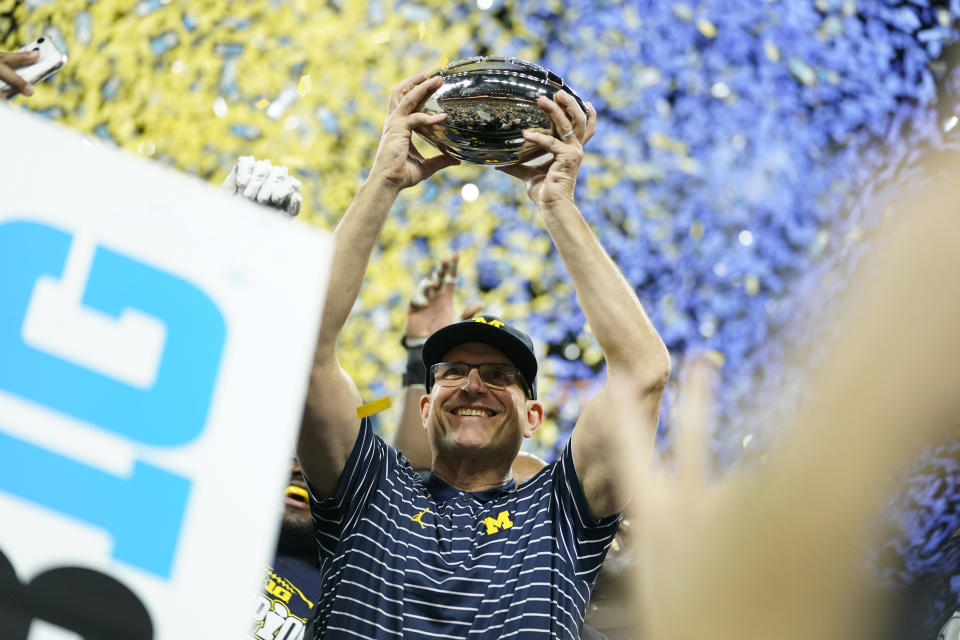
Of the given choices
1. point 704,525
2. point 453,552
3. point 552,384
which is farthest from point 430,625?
point 552,384

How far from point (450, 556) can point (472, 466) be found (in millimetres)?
300

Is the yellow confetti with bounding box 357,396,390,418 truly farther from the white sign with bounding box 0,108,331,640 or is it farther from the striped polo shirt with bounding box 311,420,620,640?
the white sign with bounding box 0,108,331,640

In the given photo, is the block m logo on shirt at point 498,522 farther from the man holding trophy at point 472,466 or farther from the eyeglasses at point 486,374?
the eyeglasses at point 486,374

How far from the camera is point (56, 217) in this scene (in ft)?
3.14

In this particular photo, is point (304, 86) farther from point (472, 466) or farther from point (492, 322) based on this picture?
point (472, 466)

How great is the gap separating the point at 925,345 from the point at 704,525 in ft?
0.49

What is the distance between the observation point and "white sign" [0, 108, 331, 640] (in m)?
0.87

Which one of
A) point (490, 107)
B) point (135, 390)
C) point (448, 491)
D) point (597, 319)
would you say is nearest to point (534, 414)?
point (448, 491)

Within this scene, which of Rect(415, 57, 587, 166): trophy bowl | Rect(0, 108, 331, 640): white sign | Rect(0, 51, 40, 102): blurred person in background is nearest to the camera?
Rect(0, 108, 331, 640): white sign

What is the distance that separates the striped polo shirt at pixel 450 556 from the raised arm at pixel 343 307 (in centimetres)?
4

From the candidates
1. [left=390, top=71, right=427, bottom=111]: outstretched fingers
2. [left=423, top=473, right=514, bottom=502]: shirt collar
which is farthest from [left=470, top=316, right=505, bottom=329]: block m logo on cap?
[left=390, top=71, right=427, bottom=111]: outstretched fingers

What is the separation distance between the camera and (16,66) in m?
2.77

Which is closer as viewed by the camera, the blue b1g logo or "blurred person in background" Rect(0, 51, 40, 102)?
the blue b1g logo

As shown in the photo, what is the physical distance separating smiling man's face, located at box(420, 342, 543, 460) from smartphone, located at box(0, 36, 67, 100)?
154 centimetres
